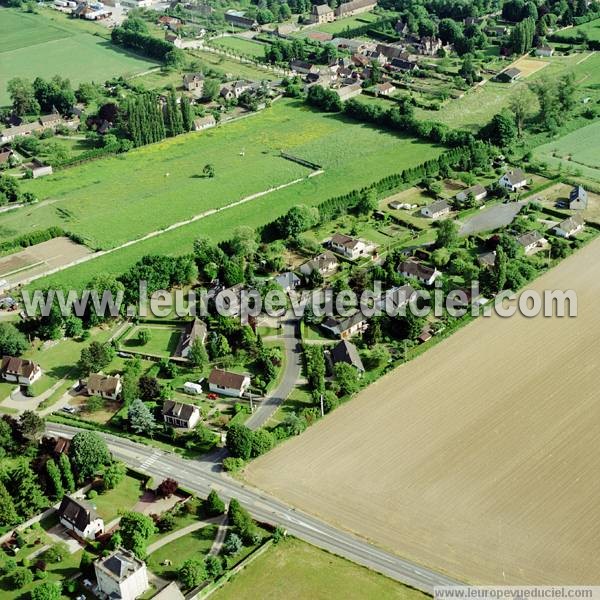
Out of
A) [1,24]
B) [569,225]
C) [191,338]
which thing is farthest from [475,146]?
[1,24]

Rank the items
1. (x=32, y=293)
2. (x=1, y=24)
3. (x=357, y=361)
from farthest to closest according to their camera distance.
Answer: (x=1, y=24) → (x=32, y=293) → (x=357, y=361)

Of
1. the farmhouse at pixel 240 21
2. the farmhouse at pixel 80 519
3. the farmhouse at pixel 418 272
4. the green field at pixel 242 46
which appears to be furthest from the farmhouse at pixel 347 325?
the farmhouse at pixel 240 21

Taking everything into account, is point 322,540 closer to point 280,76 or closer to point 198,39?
point 280,76

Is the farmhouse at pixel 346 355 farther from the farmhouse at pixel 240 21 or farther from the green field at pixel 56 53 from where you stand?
the farmhouse at pixel 240 21

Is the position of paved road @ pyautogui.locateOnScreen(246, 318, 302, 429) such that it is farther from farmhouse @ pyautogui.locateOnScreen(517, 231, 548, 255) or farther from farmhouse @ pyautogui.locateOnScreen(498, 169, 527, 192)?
farmhouse @ pyautogui.locateOnScreen(498, 169, 527, 192)

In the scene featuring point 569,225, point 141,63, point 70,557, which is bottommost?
point 70,557

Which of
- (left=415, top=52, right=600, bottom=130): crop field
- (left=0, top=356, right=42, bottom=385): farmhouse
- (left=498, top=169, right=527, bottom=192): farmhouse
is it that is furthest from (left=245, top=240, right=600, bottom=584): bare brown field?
(left=415, top=52, right=600, bottom=130): crop field

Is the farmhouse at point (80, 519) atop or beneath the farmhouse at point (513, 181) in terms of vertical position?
beneath
